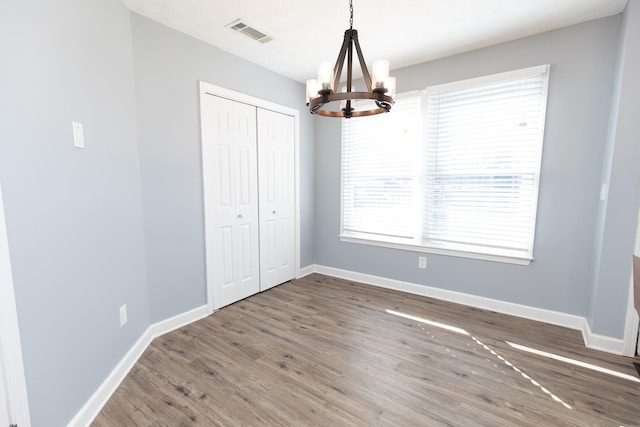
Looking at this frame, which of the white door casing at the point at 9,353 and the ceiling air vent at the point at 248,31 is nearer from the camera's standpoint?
the white door casing at the point at 9,353

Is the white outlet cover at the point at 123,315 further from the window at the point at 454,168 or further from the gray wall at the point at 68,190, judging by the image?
the window at the point at 454,168

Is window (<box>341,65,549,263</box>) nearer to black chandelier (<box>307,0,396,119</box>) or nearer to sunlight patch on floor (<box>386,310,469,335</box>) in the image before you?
sunlight patch on floor (<box>386,310,469,335</box>)

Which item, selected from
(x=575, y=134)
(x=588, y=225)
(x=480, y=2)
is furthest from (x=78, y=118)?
(x=588, y=225)

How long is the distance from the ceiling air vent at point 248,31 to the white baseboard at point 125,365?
264 centimetres

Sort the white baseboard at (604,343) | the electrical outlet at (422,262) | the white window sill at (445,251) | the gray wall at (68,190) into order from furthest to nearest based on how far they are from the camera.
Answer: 1. the electrical outlet at (422,262)
2. the white window sill at (445,251)
3. the white baseboard at (604,343)
4. the gray wall at (68,190)

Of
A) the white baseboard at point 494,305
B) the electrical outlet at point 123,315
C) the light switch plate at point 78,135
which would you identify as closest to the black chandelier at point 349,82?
the light switch plate at point 78,135

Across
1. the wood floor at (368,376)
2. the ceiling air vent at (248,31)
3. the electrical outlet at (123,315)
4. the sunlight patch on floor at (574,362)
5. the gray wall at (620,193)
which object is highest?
the ceiling air vent at (248,31)

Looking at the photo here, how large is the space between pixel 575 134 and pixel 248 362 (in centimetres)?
336

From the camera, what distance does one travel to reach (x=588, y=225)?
251cm

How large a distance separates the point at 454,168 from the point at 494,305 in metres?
1.51

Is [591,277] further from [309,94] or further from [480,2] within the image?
[309,94]

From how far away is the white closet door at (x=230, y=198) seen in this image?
2865mm

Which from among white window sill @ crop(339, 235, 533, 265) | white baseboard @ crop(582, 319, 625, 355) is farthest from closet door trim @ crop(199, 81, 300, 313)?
white baseboard @ crop(582, 319, 625, 355)

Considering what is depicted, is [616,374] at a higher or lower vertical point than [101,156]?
lower
